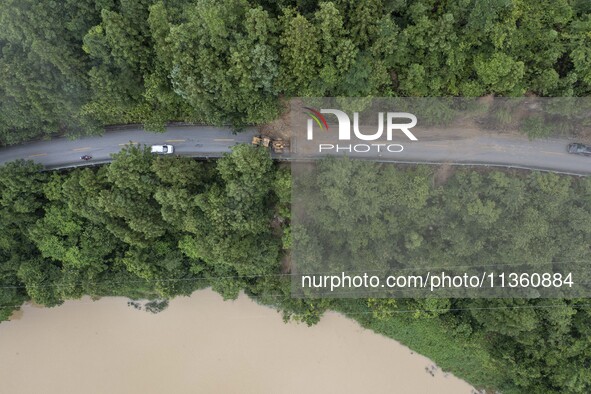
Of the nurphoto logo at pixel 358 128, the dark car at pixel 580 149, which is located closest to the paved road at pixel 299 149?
the dark car at pixel 580 149

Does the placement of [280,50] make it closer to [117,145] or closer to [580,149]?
[117,145]

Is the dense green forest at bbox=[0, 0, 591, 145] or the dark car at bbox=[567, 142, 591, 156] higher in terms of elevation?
the dense green forest at bbox=[0, 0, 591, 145]

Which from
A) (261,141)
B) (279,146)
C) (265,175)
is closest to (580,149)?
(279,146)

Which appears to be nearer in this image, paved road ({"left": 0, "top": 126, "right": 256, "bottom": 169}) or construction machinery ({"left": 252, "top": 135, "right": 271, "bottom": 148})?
construction machinery ({"left": 252, "top": 135, "right": 271, "bottom": 148})

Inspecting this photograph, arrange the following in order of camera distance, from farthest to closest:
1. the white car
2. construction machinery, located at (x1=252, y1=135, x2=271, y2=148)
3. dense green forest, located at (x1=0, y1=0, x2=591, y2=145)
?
1. the white car
2. construction machinery, located at (x1=252, y1=135, x2=271, y2=148)
3. dense green forest, located at (x1=0, y1=0, x2=591, y2=145)

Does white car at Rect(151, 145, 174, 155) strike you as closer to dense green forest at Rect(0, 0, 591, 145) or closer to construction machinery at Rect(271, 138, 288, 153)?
dense green forest at Rect(0, 0, 591, 145)

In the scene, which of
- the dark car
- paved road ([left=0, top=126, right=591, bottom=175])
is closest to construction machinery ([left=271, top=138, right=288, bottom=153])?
paved road ([left=0, top=126, right=591, bottom=175])

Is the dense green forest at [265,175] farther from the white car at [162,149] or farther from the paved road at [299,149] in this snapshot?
the white car at [162,149]
